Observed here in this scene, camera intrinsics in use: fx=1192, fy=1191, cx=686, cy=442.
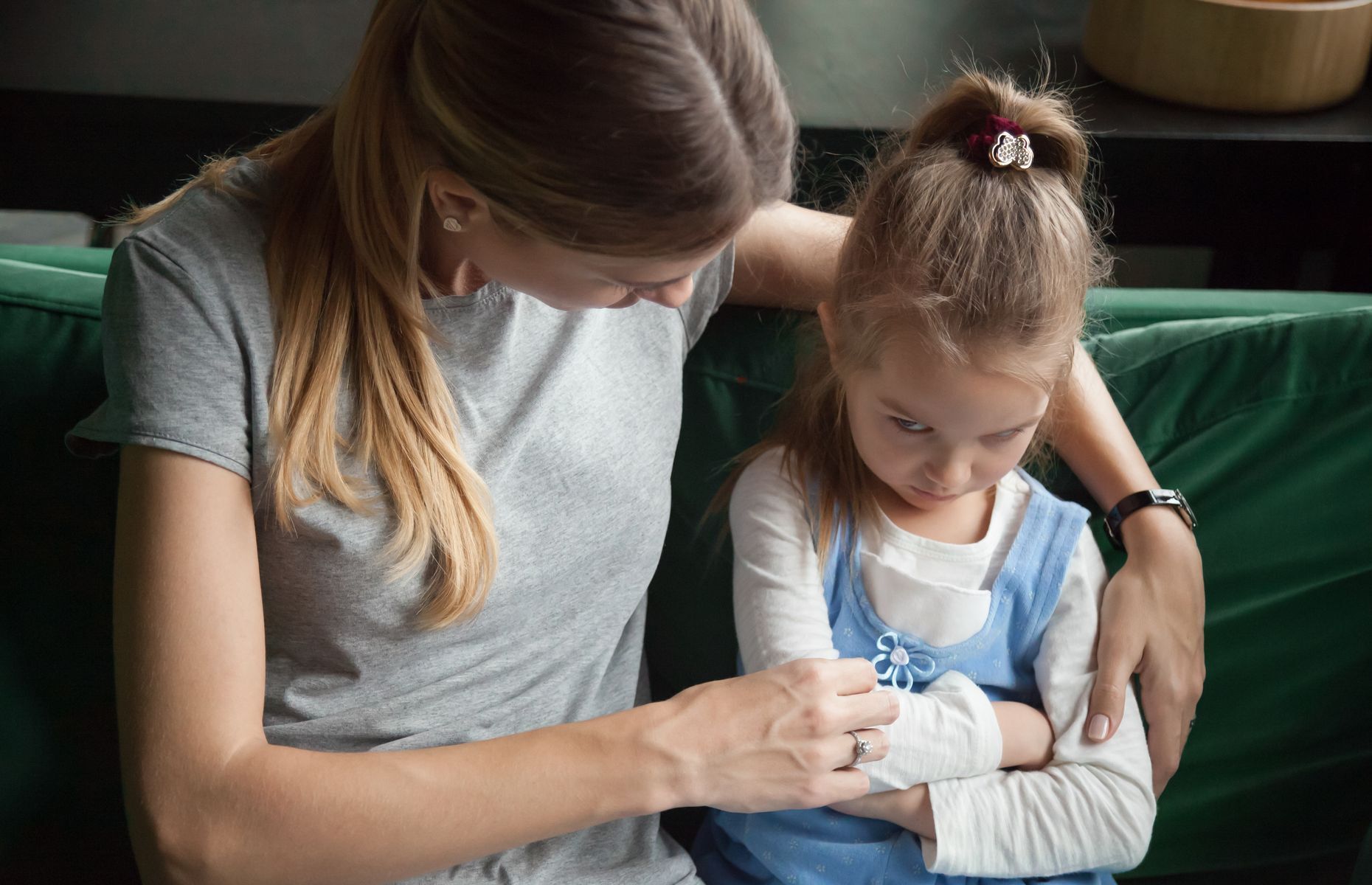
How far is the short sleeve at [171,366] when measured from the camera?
2.94ft

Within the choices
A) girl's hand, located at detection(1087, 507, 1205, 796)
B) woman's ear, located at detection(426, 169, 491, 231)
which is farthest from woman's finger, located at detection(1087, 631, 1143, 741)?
woman's ear, located at detection(426, 169, 491, 231)

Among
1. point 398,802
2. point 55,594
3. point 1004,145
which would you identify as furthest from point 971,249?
point 55,594

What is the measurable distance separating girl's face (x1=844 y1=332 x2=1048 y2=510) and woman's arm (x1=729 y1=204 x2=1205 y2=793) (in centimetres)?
16

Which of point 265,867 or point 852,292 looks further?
point 852,292

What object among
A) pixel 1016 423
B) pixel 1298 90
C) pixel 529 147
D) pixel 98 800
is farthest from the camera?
pixel 1298 90

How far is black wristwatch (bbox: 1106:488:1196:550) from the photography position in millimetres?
1198

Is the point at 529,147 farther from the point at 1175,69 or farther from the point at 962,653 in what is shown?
the point at 1175,69

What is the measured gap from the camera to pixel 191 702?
0.89 m

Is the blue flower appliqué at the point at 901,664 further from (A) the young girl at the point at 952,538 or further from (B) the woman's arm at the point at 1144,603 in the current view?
(B) the woman's arm at the point at 1144,603

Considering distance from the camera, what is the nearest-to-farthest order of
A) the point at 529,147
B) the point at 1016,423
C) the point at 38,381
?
the point at 529,147 → the point at 1016,423 → the point at 38,381

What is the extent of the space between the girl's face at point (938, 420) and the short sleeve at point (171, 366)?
0.54 m

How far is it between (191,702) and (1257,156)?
1513mm

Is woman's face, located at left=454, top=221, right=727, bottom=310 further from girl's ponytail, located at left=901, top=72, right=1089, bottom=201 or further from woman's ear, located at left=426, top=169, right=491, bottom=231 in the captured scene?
girl's ponytail, located at left=901, top=72, right=1089, bottom=201

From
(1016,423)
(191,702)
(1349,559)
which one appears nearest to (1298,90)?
(1349,559)
